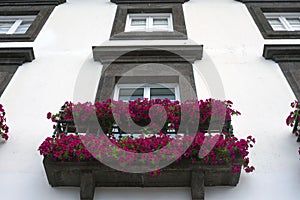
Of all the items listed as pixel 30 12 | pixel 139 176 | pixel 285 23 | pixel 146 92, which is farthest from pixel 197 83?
pixel 30 12

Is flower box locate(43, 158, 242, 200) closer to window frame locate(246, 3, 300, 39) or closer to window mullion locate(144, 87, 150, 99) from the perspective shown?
window mullion locate(144, 87, 150, 99)

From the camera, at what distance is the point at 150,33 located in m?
10.9

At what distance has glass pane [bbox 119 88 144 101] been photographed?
882 centimetres

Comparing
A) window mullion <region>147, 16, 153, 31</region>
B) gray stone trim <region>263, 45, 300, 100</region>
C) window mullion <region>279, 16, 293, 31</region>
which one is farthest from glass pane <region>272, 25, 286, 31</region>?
window mullion <region>147, 16, 153, 31</region>

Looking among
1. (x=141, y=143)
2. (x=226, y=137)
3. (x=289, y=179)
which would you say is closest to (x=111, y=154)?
(x=141, y=143)

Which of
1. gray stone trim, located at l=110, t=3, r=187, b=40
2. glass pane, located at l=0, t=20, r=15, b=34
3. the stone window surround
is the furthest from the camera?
glass pane, located at l=0, t=20, r=15, b=34

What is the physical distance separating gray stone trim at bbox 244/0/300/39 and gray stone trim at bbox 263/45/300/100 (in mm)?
917

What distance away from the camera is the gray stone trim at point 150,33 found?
1067cm

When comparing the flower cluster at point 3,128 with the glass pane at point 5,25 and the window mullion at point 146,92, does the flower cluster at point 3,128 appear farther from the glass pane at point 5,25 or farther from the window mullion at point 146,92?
the glass pane at point 5,25

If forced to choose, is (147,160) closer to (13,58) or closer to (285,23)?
(13,58)

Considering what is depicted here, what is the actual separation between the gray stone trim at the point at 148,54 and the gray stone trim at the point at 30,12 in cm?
203

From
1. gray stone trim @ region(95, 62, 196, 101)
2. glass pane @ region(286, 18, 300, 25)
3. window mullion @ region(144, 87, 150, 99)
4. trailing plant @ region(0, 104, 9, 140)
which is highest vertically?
trailing plant @ region(0, 104, 9, 140)

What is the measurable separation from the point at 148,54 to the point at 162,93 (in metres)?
1.23

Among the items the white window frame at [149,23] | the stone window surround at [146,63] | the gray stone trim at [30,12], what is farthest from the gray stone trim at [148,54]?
the gray stone trim at [30,12]
